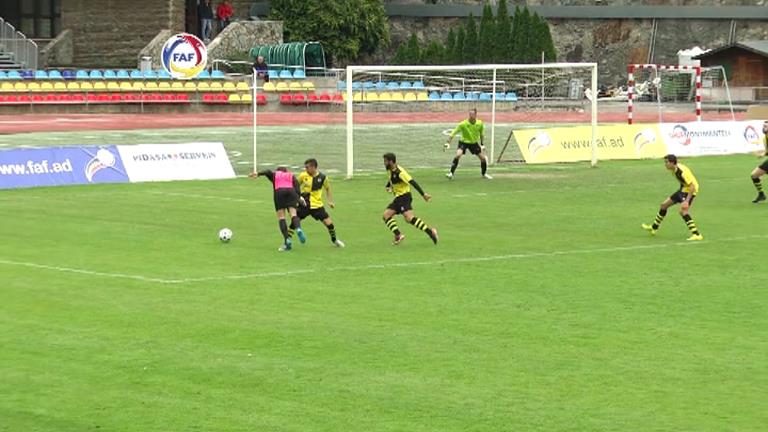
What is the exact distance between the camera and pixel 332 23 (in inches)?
3169

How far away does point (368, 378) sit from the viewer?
53.2 ft

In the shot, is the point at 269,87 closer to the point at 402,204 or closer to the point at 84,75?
the point at 84,75

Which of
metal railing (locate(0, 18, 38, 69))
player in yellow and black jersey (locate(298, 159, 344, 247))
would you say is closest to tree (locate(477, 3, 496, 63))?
metal railing (locate(0, 18, 38, 69))

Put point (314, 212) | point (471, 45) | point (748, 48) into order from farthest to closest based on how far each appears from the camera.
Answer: point (471, 45), point (748, 48), point (314, 212)

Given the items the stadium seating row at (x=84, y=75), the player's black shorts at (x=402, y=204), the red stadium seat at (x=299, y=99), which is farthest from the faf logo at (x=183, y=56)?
the red stadium seat at (x=299, y=99)

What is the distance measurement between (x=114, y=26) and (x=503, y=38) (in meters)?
19.6

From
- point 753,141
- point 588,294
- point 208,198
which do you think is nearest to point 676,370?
point 588,294

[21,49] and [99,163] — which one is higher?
[21,49]

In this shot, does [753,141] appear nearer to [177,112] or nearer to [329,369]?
[177,112]

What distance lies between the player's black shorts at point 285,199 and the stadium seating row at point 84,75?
41952mm

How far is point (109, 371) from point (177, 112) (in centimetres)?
5360

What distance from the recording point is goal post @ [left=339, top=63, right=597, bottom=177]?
51.8 metres

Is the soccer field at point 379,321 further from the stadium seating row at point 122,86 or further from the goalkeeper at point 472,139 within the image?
the stadium seating row at point 122,86

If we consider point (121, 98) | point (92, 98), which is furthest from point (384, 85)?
point (92, 98)
